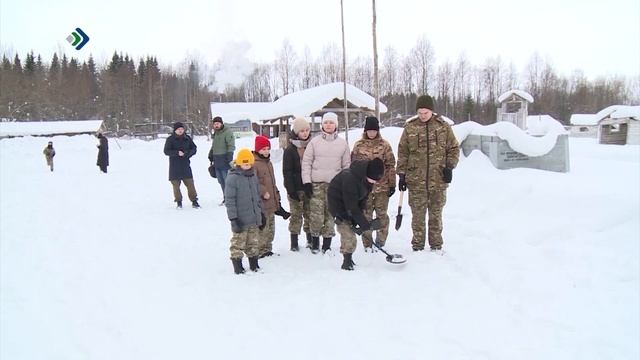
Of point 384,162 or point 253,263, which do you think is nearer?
point 253,263

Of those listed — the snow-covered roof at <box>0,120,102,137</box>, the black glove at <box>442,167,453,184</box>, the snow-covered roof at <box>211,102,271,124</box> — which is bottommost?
the black glove at <box>442,167,453,184</box>

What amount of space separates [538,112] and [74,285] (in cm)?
6645

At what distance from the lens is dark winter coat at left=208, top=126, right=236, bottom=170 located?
8953 millimetres

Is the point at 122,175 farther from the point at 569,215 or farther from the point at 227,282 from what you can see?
the point at 569,215

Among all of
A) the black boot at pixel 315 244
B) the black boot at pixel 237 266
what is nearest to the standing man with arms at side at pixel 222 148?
the black boot at pixel 315 244

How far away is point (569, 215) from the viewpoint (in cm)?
642

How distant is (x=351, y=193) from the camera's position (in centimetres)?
470

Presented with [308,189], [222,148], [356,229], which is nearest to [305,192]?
[308,189]

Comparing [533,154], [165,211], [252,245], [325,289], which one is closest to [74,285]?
[252,245]

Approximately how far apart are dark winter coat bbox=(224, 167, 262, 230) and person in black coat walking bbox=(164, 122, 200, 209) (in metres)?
4.56

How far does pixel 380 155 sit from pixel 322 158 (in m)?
0.72

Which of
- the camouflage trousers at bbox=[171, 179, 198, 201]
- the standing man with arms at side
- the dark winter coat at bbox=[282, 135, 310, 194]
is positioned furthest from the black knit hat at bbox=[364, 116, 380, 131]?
the camouflage trousers at bbox=[171, 179, 198, 201]

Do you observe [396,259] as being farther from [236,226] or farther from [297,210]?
[236,226]

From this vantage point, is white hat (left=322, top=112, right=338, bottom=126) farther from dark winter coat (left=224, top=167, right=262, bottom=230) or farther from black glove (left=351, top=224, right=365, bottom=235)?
black glove (left=351, top=224, right=365, bottom=235)
